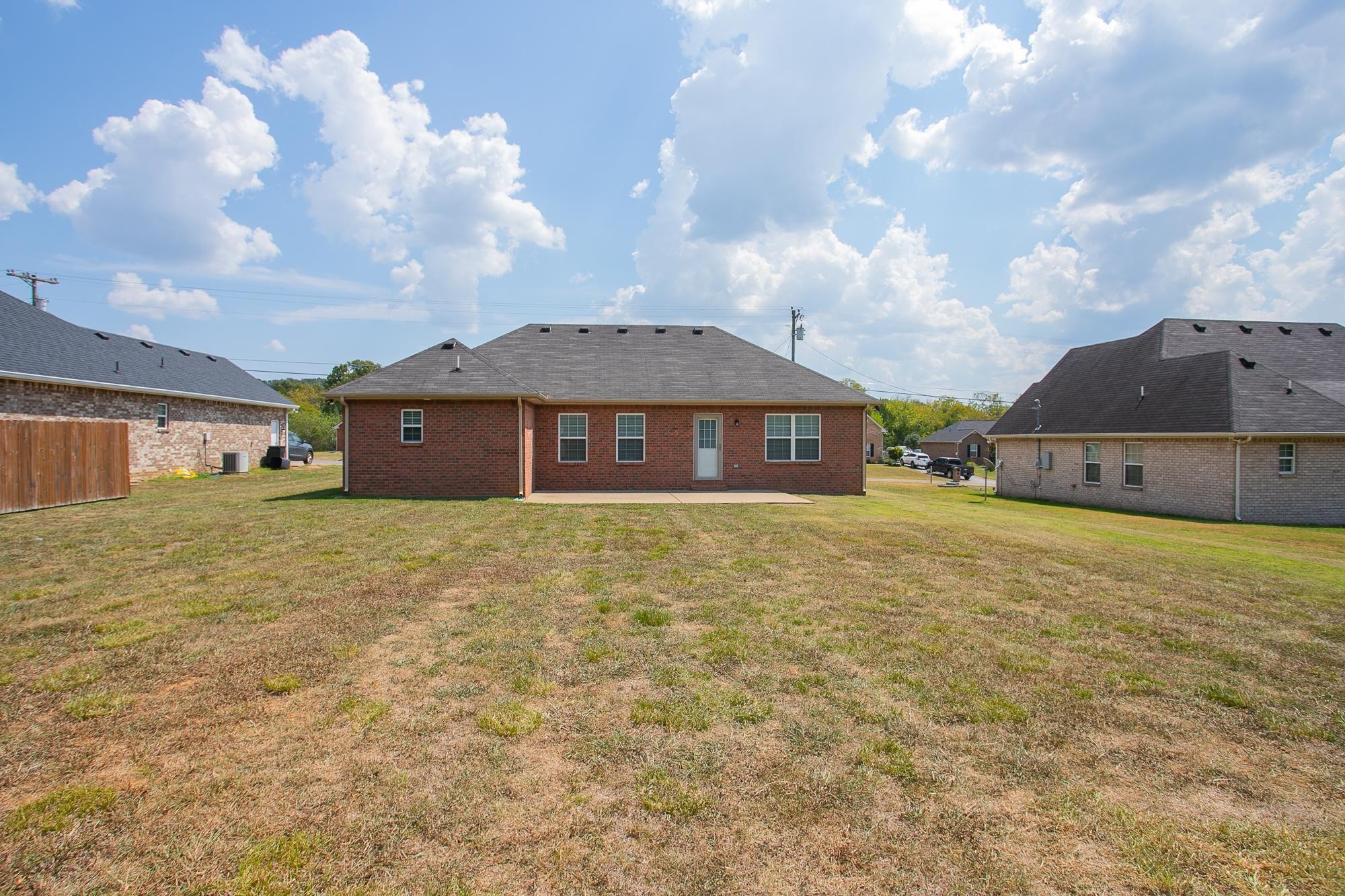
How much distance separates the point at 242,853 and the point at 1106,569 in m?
9.77

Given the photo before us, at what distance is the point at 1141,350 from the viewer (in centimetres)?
2197

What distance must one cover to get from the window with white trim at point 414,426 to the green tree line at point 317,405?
7.66m

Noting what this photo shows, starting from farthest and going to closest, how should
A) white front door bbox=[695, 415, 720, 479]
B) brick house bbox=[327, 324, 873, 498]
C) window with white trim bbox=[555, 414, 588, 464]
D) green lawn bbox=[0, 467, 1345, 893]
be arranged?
white front door bbox=[695, 415, 720, 479]
window with white trim bbox=[555, 414, 588, 464]
brick house bbox=[327, 324, 873, 498]
green lawn bbox=[0, 467, 1345, 893]

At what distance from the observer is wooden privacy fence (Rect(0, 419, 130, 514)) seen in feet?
42.4

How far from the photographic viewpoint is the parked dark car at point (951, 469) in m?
34.3

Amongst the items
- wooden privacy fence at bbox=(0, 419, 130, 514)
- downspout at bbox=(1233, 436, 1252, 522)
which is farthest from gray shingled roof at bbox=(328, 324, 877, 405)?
downspout at bbox=(1233, 436, 1252, 522)

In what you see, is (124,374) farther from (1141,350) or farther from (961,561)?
(1141,350)

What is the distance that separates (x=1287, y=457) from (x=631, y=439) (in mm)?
17929

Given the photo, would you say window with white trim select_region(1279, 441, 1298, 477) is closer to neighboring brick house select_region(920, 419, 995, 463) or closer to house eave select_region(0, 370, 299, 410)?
house eave select_region(0, 370, 299, 410)

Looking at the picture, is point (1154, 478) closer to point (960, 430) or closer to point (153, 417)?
point (153, 417)

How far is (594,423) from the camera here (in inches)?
726

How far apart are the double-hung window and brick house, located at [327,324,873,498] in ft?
0.12

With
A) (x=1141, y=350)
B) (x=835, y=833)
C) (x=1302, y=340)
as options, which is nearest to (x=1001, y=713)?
(x=835, y=833)

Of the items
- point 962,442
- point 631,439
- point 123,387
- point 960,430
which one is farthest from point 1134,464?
point 960,430
